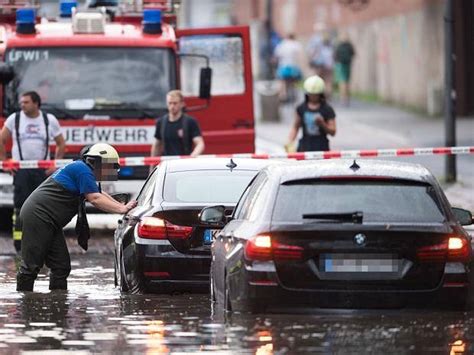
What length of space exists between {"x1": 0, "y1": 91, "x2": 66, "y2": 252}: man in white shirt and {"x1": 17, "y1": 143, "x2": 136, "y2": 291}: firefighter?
533cm

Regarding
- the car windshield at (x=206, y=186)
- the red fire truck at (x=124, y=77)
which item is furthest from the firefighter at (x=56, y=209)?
the red fire truck at (x=124, y=77)

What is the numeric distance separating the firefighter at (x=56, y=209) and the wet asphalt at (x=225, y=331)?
192 cm

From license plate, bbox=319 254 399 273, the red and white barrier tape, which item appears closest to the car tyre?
license plate, bbox=319 254 399 273

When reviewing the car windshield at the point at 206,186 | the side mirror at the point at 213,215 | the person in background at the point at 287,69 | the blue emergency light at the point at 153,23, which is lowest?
the person in background at the point at 287,69

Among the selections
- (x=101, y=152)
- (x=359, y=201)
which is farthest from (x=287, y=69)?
(x=359, y=201)

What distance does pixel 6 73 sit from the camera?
21.8 meters

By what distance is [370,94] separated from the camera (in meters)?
54.8

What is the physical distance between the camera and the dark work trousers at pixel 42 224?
49.8 feet

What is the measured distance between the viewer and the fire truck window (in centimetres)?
2281

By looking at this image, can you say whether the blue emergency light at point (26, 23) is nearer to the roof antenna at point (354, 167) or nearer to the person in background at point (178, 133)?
the person in background at point (178, 133)

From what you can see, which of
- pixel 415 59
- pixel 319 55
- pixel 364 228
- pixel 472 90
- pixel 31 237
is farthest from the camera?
pixel 319 55

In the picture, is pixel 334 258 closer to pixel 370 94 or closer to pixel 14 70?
pixel 14 70

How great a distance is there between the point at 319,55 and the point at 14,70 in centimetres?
3049

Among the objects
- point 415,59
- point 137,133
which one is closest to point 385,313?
point 137,133
